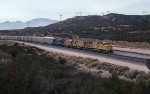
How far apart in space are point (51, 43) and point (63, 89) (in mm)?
64272

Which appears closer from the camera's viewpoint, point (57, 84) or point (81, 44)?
point (57, 84)

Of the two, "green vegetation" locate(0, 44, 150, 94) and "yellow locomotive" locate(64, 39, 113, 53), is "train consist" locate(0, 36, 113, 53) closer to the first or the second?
"yellow locomotive" locate(64, 39, 113, 53)

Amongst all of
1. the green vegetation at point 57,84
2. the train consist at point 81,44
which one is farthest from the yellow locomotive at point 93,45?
the green vegetation at point 57,84

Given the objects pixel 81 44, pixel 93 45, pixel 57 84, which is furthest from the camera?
pixel 81 44

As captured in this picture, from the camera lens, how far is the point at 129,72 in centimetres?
3080

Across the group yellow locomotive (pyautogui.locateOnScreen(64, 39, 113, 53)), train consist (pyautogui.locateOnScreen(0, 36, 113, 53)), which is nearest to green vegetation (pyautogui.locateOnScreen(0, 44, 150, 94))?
yellow locomotive (pyautogui.locateOnScreen(64, 39, 113, 53))

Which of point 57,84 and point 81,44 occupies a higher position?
point 57,84

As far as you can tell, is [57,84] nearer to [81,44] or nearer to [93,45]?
[93,45]

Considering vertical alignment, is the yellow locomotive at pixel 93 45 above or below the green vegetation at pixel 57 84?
below

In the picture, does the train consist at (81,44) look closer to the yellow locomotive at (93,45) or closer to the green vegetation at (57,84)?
the yellow locomotive at (93,45)

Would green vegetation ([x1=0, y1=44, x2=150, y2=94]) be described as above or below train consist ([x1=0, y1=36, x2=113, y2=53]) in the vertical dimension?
above

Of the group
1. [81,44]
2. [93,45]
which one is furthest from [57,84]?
[81,44]

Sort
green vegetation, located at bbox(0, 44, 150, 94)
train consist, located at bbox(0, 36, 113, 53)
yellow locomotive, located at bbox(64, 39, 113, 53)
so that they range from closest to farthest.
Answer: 1. green vegetation, located at bbox(0, 44, 150, 94)
2. yellow locomotive, located at bbox(64, 39, 113, 53)
3. train consist, located at bbox(0, 36, 113, 53)

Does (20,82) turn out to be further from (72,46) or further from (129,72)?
(72,46)
